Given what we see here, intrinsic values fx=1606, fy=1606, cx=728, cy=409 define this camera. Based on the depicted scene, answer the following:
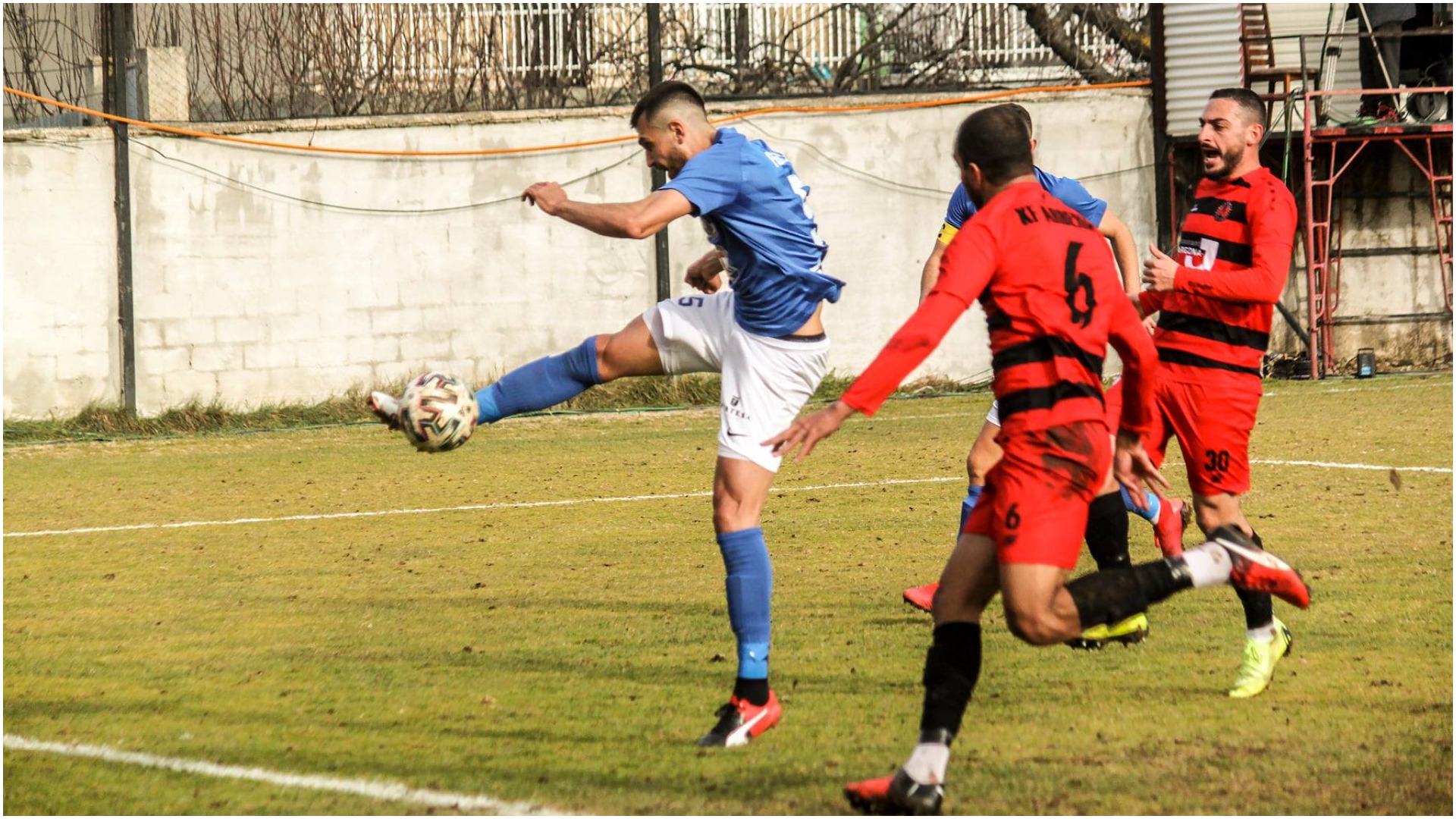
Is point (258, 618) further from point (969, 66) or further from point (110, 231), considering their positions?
point (969, 66)

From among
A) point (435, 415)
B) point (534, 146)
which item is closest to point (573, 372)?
point (435, 415)

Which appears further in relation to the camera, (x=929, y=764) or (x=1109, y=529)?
(x=1109, y=529)

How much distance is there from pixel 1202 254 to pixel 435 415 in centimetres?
298

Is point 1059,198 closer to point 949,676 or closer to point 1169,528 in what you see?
point 1169,528

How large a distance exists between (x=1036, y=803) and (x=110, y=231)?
15869mm

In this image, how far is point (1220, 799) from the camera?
165 inches

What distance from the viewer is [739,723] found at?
16.2 ft

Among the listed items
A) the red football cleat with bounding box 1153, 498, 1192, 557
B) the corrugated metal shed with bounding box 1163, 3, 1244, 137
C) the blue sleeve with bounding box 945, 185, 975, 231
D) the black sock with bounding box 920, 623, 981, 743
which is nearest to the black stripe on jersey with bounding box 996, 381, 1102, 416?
the black sock with bounding box 920, 623, 981, 743

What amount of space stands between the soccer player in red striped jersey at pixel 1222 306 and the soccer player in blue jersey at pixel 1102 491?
10.3 inches

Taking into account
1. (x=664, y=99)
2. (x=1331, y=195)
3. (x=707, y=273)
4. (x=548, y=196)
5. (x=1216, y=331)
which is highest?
(x=1331, y=195)

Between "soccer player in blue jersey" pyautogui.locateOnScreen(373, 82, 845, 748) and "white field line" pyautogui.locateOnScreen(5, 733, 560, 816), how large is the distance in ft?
2.71

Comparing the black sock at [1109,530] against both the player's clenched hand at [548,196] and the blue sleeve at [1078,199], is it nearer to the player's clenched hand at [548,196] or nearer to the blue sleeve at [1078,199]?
the blue sleeve at [1078,199]

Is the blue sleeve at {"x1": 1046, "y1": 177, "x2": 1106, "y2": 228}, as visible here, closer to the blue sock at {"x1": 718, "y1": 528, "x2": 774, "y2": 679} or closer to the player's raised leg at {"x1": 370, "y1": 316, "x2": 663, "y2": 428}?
the player's raised leg at {"x1": 370, "y1": 316, "x2": 663, "y2": 428}

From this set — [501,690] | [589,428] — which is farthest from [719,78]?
[501,690]
